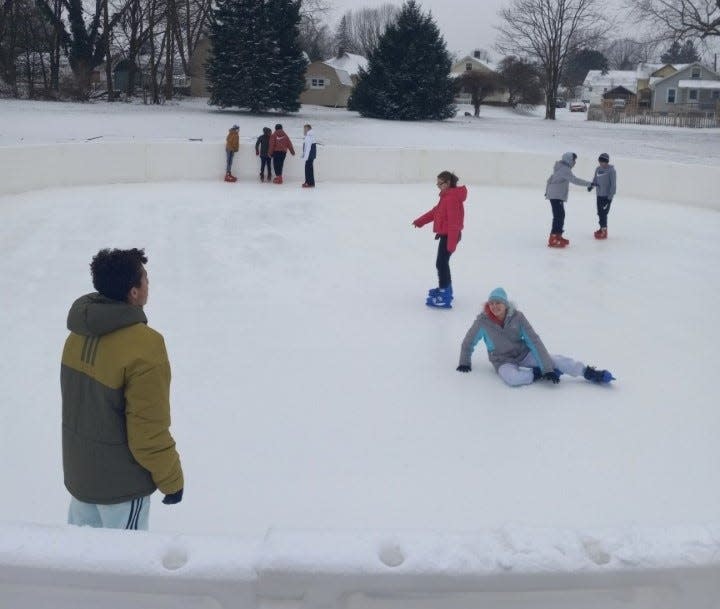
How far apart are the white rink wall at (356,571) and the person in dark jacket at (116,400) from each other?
0.74 meters

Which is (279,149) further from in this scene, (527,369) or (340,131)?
(340,131)

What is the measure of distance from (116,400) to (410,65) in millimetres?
31055

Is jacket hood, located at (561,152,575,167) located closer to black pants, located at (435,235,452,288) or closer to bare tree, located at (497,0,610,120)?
Answer: black pants, located at (435,235,452,288)

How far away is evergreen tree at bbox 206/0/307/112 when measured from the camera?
98.8 feet

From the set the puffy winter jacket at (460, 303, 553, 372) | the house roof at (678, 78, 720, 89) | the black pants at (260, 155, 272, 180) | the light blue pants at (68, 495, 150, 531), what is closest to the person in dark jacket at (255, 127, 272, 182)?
→ the black pants at (260, 155, 272, 180)

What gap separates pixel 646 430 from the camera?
4758 mm

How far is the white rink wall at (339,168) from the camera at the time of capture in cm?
1384

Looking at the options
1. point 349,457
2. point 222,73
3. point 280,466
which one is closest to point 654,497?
point 349,457

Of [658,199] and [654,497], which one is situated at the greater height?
[658,199]

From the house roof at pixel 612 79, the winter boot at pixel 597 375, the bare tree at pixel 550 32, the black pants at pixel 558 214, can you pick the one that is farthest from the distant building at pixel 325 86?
the house roof at pixel 612 79

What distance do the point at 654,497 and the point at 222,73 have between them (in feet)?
95.0

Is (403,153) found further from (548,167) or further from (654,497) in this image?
(654,497)

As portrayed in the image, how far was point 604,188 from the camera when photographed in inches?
422

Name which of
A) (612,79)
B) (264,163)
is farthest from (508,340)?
(612,79)
